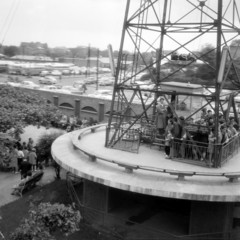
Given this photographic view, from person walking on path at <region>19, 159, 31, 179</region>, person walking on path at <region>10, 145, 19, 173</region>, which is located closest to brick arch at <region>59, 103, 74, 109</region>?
person walking on path at <region>10, 145, 19, 173</region>

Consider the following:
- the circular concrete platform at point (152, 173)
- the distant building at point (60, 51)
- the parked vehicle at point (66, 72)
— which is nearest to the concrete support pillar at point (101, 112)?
the circular concrete platform at point (152, 173)

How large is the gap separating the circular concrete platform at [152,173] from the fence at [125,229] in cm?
147

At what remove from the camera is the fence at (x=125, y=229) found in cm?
1175

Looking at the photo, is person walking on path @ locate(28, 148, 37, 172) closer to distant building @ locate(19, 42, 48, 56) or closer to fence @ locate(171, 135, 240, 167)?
fence @ locate(171, 135, 240, 167)

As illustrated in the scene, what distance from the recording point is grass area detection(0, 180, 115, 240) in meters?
12.3

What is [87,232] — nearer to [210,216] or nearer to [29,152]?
[210,216]

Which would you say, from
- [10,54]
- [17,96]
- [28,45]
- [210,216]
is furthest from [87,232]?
[28,45]

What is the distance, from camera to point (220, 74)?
12.2 metres

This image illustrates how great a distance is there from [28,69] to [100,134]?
69.4m

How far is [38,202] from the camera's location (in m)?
14.9

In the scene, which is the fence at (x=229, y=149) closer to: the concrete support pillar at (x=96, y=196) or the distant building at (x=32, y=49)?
the concrete support pillar at (x=96, y=196)

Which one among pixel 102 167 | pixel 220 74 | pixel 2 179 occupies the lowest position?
pixel 2 179

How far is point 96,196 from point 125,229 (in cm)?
190

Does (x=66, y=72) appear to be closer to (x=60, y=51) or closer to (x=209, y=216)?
(x=60, y=51)
